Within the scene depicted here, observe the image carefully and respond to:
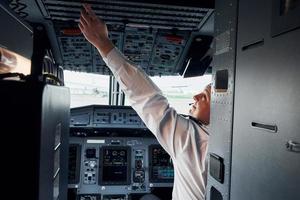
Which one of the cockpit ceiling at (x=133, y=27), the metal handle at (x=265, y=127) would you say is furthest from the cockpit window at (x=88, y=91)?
the metal handle at (x=265, y=127)

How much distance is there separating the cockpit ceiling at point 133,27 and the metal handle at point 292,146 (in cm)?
131

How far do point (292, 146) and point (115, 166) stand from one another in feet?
11.7

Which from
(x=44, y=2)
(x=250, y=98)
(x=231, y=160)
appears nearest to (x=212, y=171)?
(x=231, y=160)

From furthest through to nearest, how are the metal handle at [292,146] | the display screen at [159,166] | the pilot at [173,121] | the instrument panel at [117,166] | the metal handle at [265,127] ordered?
the display screen at [159,166], the instrument panel at [117,166], the pilot at [173,121], the metal handle at [265,127], the metal handle at [292,146]

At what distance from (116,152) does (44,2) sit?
8.28ft

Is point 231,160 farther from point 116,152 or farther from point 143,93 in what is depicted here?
point 116,152

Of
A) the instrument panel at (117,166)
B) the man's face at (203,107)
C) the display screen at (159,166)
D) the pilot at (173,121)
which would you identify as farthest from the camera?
the display screen at (159,166)

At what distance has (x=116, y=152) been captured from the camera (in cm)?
426

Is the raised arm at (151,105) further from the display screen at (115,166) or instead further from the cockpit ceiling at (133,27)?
the display screen at (115,166)

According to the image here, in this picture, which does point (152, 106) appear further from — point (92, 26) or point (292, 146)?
point (292, 146)

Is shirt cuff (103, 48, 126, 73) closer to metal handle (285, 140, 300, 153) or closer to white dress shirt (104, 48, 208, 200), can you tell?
white dress shirt (104, 48, 208, 200)

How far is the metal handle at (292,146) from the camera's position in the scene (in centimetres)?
79

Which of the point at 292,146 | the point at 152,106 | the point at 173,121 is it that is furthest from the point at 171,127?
the point at 292,146

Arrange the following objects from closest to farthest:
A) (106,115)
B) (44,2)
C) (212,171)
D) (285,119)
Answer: (285,119)
(212,171)
(44,2)
(106,115)
